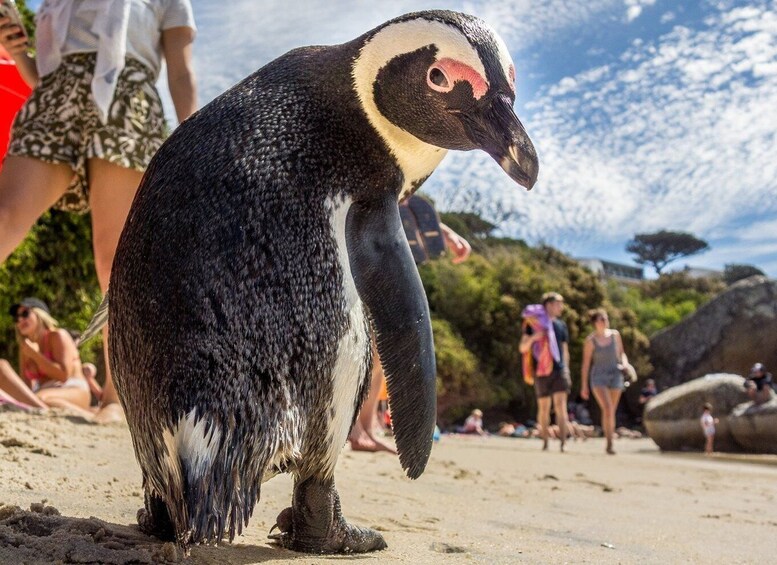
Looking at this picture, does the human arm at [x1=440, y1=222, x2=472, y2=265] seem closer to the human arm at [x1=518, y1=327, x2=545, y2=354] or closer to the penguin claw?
the penguin claw

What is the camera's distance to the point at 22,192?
2.15 meters

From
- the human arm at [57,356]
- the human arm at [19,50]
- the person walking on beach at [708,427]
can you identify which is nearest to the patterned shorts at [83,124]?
the human arm at [19,50]

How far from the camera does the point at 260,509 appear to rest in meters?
1.95

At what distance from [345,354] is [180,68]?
156 centimetres

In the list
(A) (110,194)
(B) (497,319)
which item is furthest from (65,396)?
(B) (497,319)

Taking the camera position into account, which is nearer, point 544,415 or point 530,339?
point 530,339

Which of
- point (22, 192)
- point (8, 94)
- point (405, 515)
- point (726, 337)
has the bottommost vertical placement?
point (405, 515)

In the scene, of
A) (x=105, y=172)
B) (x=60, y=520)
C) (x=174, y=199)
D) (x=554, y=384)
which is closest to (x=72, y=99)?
(x=105, y=172)

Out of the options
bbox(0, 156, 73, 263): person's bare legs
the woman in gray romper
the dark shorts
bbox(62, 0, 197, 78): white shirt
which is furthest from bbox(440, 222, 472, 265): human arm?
the woman in gray romper

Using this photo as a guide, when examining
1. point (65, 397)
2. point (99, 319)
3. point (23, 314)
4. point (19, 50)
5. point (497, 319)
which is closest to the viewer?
point (99, 319)

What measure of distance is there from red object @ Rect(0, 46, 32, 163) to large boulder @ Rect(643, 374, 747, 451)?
30.0ft

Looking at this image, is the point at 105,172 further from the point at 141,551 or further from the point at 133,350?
the point at 141,551

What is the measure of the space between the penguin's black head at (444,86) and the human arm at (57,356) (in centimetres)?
400

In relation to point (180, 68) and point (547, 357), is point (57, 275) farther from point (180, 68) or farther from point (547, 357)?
point (180, 68)
